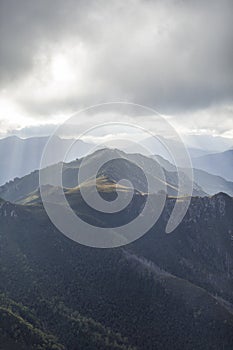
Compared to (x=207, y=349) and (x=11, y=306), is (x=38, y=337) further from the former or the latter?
(x=207, y=349)

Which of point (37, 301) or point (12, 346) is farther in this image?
point (37, 301)

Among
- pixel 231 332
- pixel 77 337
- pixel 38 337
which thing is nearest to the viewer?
pixel 38 337

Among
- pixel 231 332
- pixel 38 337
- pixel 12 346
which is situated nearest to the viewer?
pixel 12 346

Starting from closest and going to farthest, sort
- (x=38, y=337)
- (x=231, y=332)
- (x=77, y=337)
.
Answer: (x=38, y=337), (x=77, y=337), (x=231, y=332)

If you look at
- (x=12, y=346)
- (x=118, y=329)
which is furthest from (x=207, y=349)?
(x=12, y=346)

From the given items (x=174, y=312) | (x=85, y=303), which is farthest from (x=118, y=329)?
(x=174, y=312)

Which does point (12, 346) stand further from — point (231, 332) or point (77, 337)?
point (231, 332)

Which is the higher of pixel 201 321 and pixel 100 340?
pixel 201 321

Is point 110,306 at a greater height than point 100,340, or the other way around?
point 110,306

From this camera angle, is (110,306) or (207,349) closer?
(207,349)
